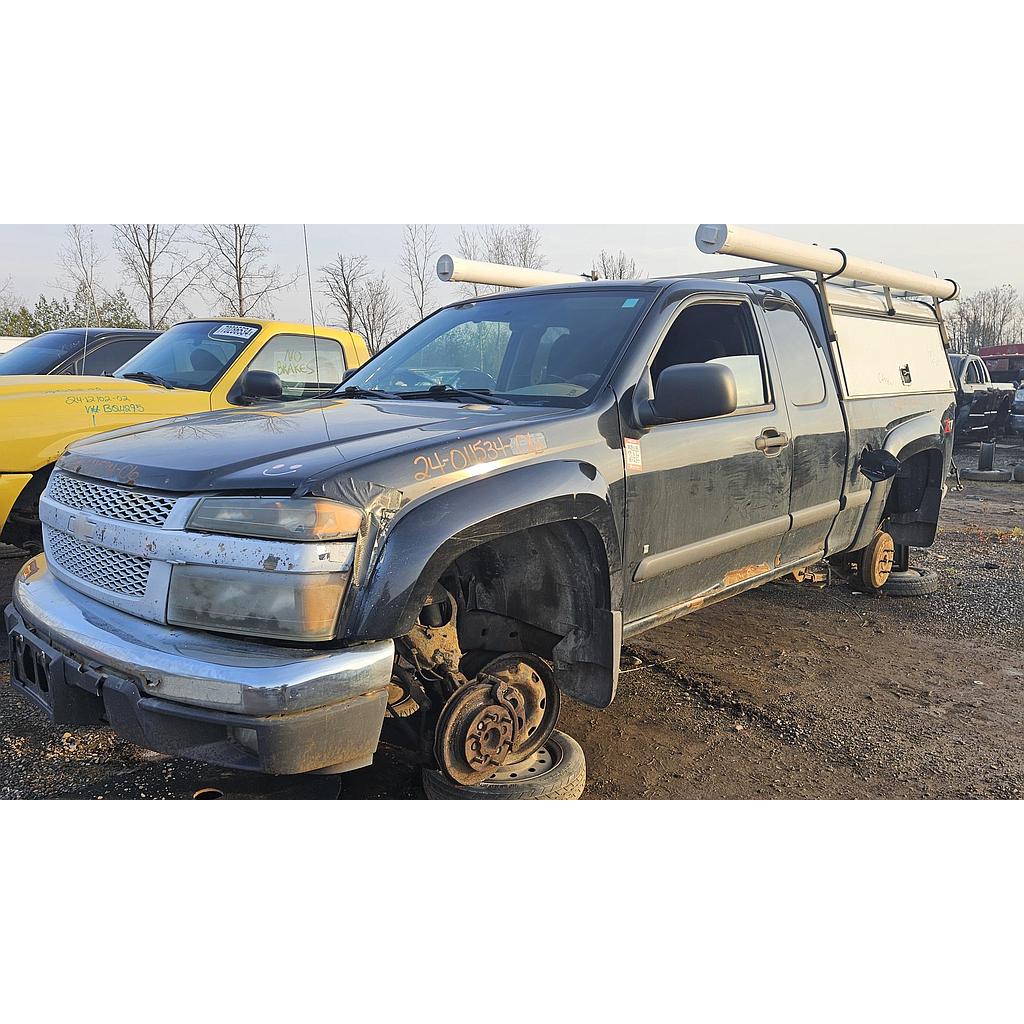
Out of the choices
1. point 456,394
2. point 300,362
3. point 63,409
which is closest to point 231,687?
point 456,394

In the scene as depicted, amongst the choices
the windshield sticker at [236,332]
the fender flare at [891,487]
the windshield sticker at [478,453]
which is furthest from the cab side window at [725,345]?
the windshield sticker at [236,332]

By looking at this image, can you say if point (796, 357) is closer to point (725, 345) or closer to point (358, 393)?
point (725, 345)

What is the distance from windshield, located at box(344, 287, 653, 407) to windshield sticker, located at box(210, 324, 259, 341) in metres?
2.18

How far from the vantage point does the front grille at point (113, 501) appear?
253 centimetres

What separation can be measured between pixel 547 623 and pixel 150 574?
1.38 metres

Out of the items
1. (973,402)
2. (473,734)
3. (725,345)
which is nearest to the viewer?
(473,734)

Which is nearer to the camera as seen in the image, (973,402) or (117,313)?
(117,313)

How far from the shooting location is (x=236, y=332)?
6.14 m

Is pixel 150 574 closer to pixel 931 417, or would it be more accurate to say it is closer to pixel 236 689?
pixel 236 689

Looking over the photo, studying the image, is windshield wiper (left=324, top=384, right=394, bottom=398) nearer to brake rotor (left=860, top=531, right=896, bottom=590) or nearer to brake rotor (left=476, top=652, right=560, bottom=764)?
brake rotor (left=476, top=652, right=560, bottom=764)

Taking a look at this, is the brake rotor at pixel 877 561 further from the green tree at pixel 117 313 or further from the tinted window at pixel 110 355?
the green tree at pixel 117 313

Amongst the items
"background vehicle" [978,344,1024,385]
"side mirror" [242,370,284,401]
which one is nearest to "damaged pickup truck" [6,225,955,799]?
"side mirror" [242,370,284,401]

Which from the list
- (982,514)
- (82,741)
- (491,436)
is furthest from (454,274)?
(982,514)

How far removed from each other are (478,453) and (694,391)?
0.92 meters
